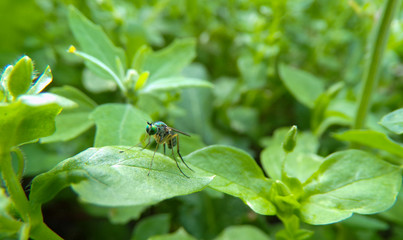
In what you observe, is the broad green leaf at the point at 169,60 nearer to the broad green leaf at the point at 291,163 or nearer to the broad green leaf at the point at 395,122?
the broad green leaf at the point at 291,163

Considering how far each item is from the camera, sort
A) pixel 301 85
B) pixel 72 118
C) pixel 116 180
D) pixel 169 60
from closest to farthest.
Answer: pixel 116 180 < pixel 72 118 < pixel 169 60 < pixel 301 85

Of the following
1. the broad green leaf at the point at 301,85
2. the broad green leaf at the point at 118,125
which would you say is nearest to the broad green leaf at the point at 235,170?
the broad green leaf at the point at 118,125

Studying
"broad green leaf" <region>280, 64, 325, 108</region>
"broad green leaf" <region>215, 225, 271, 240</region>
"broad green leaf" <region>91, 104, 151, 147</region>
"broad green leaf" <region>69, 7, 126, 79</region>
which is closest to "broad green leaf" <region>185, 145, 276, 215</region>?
"broad green leaf" <region>91, 104, 151, 147</region>

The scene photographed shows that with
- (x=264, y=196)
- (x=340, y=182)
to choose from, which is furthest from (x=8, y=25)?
(x=340, y=182)

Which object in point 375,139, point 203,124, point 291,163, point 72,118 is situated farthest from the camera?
point 203,124

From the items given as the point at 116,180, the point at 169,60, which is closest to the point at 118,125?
the point at 116,180

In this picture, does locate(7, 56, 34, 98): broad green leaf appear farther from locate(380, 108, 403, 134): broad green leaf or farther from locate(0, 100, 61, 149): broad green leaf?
locate(380, 108, 403, 134): broad green leaf

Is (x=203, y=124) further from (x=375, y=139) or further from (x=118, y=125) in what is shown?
(x=375, y=139)
